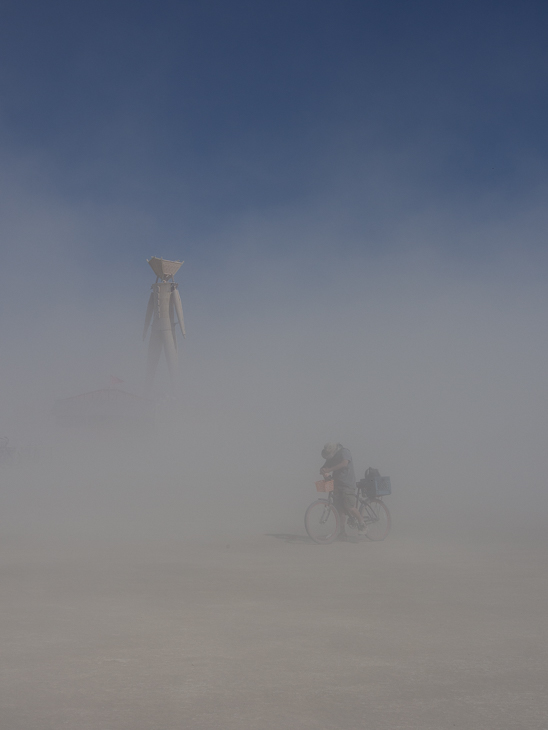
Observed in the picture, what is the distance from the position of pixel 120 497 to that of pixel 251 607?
43.9 feet

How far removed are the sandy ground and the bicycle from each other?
6.67ft

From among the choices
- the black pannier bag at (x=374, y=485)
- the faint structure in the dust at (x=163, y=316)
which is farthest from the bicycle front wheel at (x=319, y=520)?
the faint structure in the dust at (x=163, y=316)

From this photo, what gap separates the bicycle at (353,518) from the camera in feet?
37.3

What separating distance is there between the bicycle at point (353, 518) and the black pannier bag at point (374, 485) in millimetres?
42

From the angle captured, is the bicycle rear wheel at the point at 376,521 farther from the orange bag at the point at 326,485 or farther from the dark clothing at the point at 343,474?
the orange bag at the point at 326,485

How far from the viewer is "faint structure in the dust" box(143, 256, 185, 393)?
1535 inches

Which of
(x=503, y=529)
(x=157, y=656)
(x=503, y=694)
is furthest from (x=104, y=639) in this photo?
(x=503, y=529)

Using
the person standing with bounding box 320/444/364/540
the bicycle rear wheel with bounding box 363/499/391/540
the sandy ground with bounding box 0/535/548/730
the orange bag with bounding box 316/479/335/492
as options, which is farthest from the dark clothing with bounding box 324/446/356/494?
the sandy ground with bounding box 0/535/548/730

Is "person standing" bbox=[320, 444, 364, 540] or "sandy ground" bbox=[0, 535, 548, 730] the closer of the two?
"sandy ground" bbox=[0, 535, 548, 730]

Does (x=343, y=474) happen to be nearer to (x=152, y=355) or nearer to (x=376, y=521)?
(x=376, y=521)

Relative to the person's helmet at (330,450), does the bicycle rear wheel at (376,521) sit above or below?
below

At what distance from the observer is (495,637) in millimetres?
5434

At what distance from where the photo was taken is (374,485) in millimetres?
12016

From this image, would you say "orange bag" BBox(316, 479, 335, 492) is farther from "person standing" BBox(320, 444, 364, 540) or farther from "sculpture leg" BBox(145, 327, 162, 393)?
"sculpture leg" BBox(145, 327, 162, 393)
